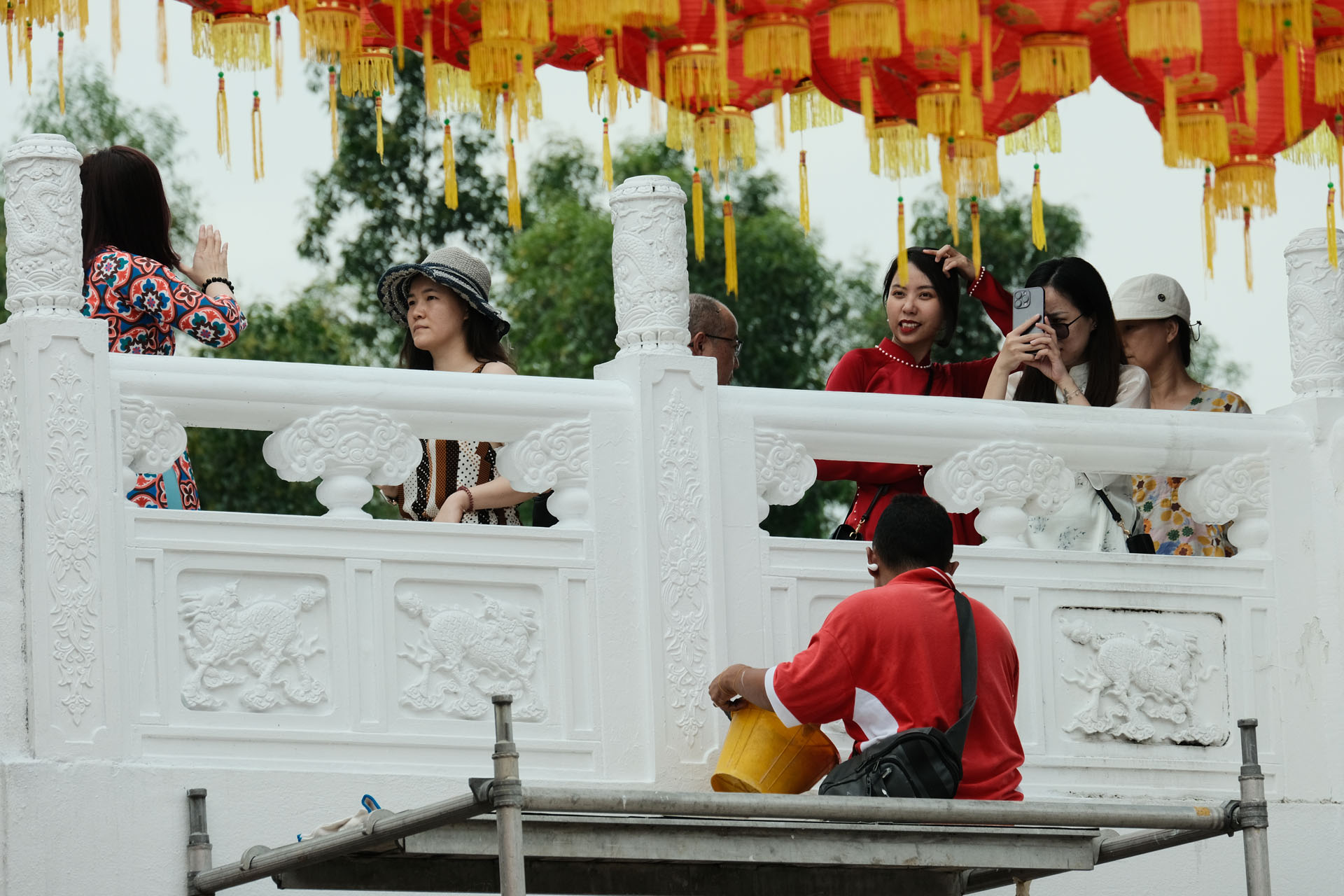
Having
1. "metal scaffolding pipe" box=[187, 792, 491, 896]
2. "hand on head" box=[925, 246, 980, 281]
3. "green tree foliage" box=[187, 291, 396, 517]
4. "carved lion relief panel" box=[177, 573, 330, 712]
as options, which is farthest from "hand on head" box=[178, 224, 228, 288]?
"green tree foliage" box=[187, 291, 396, 517]

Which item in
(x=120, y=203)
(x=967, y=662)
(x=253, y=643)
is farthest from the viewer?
(x=120, y=203)

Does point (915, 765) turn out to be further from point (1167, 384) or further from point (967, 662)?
point (1167, 384)

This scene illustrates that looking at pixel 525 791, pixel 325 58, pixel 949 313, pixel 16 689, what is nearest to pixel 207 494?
pixel 325 58

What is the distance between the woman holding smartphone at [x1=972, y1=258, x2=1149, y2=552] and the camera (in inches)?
276

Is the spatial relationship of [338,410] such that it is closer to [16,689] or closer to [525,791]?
[16,689]

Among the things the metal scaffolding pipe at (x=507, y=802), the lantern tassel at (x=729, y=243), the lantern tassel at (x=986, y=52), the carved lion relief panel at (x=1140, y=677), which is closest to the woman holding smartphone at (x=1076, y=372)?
the carved lion relief panel at (x=1140, y=677)

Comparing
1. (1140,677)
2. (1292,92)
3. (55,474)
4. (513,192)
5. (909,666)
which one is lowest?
(1140,677)

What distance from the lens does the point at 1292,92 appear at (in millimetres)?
8312

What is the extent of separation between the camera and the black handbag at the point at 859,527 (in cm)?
693

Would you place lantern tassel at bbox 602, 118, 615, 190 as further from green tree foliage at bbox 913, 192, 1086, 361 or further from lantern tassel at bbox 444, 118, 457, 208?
green tree foliage at bbox 913, 192, 1086, 361

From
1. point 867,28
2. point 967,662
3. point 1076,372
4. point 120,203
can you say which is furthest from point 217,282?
point 867,28

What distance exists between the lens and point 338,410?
6051 millimetres

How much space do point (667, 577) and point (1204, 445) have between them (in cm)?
174

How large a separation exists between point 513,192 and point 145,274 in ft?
6.12
